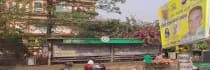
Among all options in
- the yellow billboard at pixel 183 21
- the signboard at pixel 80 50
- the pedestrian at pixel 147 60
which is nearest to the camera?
the yellow billboard at pixel 183 21

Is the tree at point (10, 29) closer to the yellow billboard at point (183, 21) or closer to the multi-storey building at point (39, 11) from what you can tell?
the multi-storey building at point (39, 11)

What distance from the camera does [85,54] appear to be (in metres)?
15.0

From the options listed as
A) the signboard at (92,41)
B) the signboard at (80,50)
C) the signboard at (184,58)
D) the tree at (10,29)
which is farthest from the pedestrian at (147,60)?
the signboard at (184,58)

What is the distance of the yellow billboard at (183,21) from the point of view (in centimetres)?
375

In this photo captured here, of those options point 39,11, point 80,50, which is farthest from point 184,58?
point 39,11

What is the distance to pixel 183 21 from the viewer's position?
169 inches

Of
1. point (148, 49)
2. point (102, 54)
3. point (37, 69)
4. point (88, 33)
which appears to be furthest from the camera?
point (88, 33)

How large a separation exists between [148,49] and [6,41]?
9.92m

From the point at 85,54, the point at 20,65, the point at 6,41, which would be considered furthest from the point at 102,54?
the point at 6,41

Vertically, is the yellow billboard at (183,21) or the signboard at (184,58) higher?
the yellow billboard at (183,21)

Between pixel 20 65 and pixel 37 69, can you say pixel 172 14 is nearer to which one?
pixel 37 69

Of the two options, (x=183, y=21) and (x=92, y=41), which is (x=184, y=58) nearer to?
(x=183, y=21)

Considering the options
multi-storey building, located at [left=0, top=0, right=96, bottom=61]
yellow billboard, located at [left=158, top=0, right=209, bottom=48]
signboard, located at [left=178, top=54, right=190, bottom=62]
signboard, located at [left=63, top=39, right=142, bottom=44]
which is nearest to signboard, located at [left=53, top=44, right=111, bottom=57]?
signboard, located at [left=63, top=39, right=142, bottom=44]

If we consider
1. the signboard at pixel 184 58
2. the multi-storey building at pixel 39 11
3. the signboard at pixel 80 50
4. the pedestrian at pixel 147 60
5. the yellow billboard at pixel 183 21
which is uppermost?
the multi-storey building at pixel 39 11
